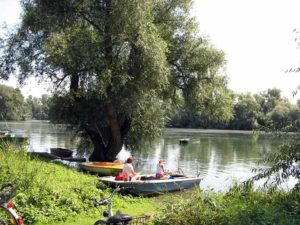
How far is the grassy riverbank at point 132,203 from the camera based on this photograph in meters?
6.11

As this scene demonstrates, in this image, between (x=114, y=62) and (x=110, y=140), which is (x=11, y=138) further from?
(x=114, y=62)

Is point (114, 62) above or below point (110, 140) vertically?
above

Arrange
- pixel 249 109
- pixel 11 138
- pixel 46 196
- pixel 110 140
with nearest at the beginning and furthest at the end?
pixel 46 196 < pixel 110 140 < pixel 11 138 < pixel 249 109

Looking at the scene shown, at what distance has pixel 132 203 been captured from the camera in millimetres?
12453

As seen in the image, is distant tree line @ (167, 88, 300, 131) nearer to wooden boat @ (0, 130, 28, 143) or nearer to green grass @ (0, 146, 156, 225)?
wooden boat @ (0, 130, 28, 143)

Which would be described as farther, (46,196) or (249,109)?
(249,109)

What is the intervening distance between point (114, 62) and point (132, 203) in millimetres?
9442

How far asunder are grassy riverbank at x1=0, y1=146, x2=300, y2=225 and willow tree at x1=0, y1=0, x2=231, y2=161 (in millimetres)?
7704

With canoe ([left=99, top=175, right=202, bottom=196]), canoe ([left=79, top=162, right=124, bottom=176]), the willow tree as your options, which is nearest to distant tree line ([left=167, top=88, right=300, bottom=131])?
the willow tree

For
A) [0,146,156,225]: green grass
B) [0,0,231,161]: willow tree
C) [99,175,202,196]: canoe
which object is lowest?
[99,175,202,196]: canoe

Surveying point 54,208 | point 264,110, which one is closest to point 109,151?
point 54,208

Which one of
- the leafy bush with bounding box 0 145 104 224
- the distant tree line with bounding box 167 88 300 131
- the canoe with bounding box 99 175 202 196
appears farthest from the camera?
the distant tree line with bounding box 167 88 300 131

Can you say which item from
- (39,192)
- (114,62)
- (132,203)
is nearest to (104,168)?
(114,62)

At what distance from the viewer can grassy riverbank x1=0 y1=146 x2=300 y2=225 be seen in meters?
6.11
